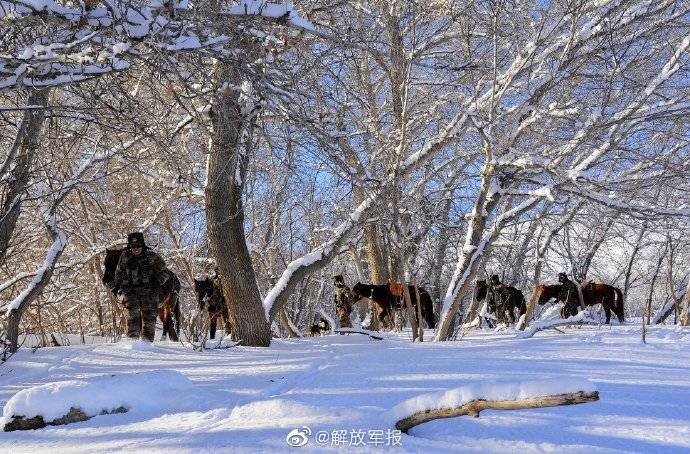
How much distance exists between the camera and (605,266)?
25.5m

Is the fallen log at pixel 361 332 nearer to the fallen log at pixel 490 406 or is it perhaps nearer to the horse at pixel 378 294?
the horse at pixel 378 294

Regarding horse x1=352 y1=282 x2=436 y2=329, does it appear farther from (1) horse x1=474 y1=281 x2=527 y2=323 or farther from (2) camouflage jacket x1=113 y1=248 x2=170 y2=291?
(2) camouflage jacket x1=113 y1=248 x2=170 y2=291

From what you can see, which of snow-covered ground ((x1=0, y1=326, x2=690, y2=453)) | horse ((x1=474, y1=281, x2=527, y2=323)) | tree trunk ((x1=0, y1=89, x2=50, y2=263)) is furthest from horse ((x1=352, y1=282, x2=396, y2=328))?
tree trunk ((x1=0, y1=89, x2=50, y2=263))

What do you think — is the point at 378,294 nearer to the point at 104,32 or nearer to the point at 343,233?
the point at 343,233

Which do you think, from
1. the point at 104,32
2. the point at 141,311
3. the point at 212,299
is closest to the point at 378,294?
the point at 212,299

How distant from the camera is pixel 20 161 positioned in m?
6.74

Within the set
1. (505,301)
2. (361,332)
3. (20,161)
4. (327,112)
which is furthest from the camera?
(505,301)

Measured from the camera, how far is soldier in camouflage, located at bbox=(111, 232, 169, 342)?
26.5ft

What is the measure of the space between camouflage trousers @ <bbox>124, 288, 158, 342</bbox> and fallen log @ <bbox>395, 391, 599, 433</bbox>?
601cm

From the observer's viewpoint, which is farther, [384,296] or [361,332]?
[384,296]

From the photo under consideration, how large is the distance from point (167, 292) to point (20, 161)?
2833 millimetres

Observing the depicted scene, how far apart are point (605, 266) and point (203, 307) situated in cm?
1983

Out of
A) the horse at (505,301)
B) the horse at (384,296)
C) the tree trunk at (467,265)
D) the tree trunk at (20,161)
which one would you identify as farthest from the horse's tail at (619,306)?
the tree trunk at (20,161)

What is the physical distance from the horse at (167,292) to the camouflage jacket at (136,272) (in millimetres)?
159
